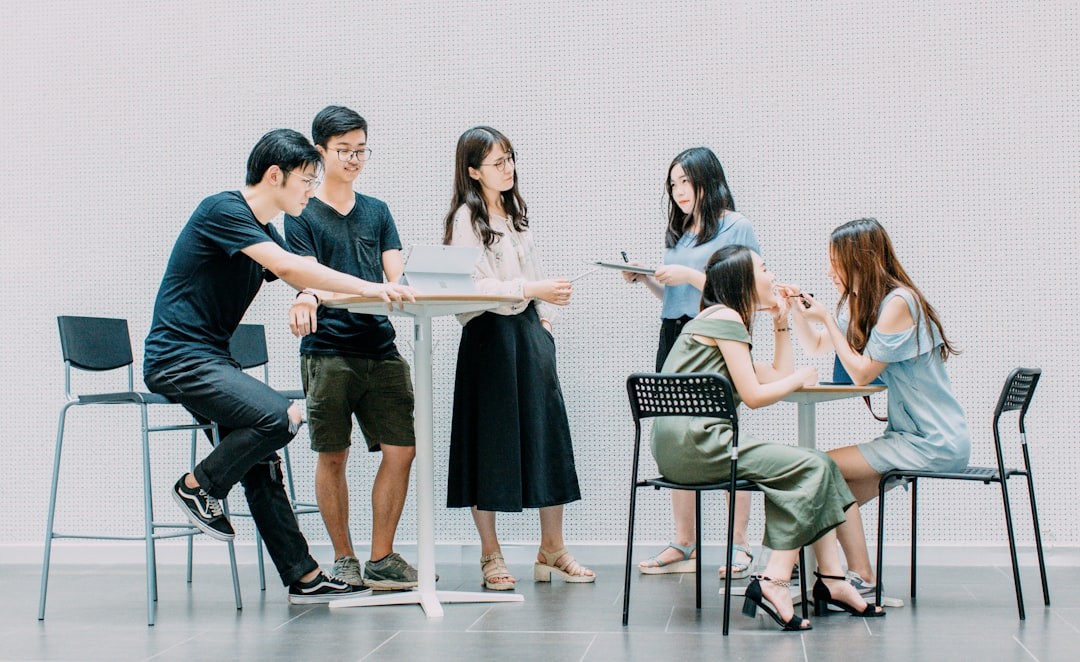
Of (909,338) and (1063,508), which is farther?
(1063,508)

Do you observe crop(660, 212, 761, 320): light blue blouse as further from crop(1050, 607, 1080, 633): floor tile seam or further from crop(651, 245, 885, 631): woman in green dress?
crop(1050, 607, 1080, 633): floor tile seam

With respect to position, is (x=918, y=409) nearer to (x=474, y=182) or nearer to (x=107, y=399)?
(x=474, y=182)

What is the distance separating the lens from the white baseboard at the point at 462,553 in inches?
165

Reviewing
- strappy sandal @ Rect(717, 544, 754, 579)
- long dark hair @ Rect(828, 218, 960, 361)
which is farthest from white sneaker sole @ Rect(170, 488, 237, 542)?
long dark hair @ Rect(828, 218, 960, 361)

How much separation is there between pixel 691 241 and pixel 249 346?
1.77 metres

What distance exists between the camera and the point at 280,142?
10.8 feet

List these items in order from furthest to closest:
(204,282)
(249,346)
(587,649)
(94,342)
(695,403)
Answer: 1. (249,346)
2. (94,342)
3. (204,282)
4. (695,403)
5. (587,649)

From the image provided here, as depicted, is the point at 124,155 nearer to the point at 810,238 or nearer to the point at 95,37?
the point at 95,37

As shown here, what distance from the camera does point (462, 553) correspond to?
14.7ft

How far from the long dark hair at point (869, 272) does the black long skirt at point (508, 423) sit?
3.48ft

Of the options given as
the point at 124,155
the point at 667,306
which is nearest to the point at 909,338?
the point at 667,306

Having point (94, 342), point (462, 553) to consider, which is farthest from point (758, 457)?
point (94, 342)

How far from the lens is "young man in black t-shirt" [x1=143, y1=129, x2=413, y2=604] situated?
124 inches

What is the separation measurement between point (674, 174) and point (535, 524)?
5.11ft
